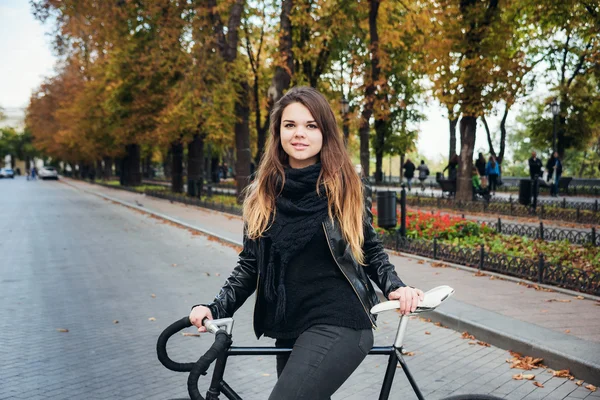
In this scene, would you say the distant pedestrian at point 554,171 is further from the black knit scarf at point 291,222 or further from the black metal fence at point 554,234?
Result: the black knit scarf at point 291,222

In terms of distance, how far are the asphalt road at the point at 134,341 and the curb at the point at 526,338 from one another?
0.44 feet

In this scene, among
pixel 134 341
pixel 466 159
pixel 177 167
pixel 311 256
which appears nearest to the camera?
pixel 311 256

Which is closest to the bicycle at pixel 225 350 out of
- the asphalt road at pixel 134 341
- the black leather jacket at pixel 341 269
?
the black leather jacket at pixel 341 269

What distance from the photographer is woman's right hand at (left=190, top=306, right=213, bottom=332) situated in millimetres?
2155

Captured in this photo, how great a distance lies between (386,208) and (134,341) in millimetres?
5801

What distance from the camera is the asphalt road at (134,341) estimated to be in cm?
461

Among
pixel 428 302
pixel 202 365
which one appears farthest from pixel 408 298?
pixel 202 365

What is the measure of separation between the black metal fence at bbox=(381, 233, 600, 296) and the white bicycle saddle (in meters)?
5.95

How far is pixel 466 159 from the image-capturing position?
66.2ft

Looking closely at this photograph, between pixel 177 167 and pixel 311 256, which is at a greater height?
pixel 177 167

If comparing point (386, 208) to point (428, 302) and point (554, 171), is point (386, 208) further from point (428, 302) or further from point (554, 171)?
point (554, 171)

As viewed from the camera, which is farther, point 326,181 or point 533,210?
point 533,210

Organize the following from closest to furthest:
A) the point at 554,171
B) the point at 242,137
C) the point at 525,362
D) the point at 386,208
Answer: the point at 525,362 < the point at 386,208 < the point at 242,137 < the point at 554,171

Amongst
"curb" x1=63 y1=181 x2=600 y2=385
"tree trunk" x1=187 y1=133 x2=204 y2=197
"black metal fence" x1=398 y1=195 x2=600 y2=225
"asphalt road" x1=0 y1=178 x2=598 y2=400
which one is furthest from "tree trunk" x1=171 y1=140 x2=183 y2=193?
"curb" x1=63 y1=181 x2=600 y2=385
